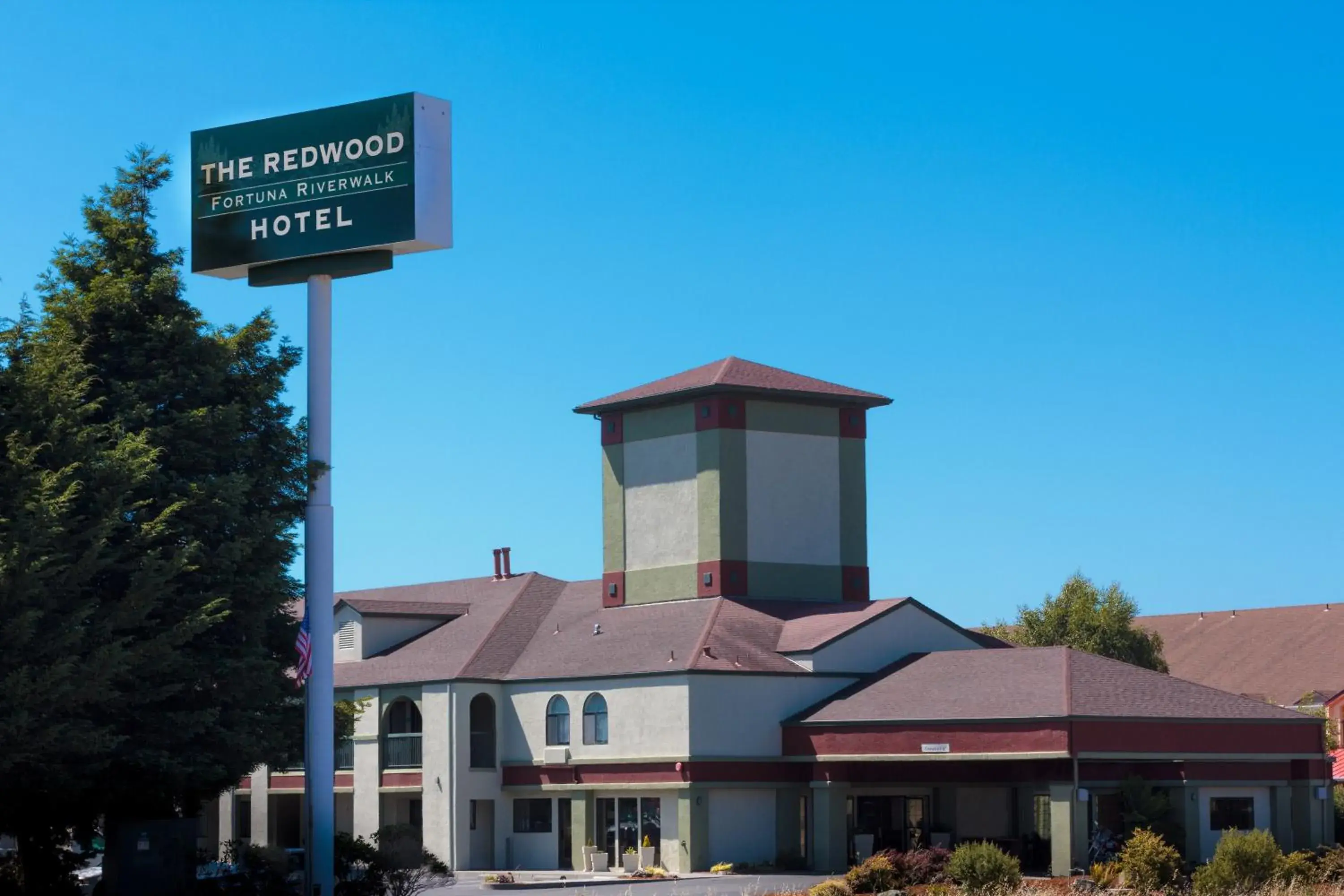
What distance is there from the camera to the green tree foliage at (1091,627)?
82688mm

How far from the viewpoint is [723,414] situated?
6306cm

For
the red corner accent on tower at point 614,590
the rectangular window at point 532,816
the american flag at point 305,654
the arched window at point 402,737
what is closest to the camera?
the american flag at point 305,654

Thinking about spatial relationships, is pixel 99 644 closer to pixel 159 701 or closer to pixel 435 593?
pixel 159 701

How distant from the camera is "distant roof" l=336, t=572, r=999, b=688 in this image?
195 feet

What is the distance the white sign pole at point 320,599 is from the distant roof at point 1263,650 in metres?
59.3

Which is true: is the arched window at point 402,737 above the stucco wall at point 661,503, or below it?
below

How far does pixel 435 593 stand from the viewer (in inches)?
2980

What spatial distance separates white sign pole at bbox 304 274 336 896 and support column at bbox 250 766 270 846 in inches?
1086

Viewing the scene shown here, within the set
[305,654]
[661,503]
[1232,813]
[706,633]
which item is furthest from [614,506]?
[305,654]

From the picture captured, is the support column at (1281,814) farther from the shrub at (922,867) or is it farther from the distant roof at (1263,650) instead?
the distant roof at (1263,650)

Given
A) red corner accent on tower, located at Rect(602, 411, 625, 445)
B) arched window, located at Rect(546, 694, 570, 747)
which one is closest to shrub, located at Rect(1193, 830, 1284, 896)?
arched window, located at Rect(546, 694, 570, 747)

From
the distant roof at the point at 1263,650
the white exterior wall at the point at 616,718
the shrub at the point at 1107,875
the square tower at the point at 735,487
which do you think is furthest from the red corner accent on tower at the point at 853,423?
the distant roof at the point at 1263,650

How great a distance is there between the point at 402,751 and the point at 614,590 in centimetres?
876

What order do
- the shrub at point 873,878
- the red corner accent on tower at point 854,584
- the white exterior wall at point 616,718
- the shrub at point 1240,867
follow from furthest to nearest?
the red corner accent on tower at point 854,584 → the white exterior wall at point 616,718 → the shrub at point 873,878 → the shrub at point 1240,867
